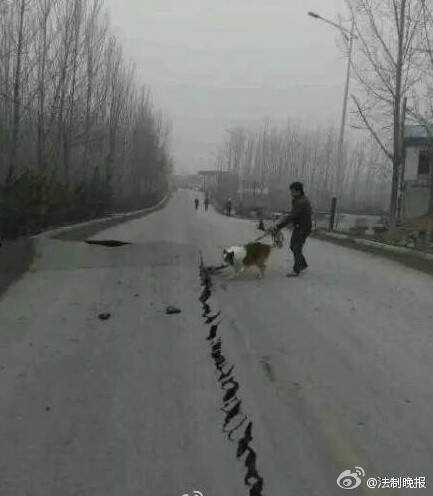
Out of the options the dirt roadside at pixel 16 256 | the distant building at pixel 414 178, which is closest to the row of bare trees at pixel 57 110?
the dirt roadside at pixel 16 256

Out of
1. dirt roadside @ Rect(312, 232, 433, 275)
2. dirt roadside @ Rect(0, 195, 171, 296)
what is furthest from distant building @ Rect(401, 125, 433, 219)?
dirt roadside @ Rect(0, 195, 171, 296)

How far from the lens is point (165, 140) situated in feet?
300

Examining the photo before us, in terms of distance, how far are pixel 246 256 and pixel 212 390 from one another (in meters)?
6.09

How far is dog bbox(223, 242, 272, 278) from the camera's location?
11008 millimetres

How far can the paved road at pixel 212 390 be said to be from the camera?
11.9 ft

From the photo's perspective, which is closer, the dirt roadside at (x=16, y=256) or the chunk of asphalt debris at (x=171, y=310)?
the chunk of asphalt debris at (x=171, y=310)

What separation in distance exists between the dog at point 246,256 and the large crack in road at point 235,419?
12.2 ft

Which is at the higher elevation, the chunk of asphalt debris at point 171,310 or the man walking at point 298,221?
the man walking at point 298,221

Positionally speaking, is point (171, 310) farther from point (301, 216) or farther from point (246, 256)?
point (301, 216)

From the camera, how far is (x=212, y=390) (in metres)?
5.04

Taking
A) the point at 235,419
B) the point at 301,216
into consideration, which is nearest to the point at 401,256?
the point at 301,216

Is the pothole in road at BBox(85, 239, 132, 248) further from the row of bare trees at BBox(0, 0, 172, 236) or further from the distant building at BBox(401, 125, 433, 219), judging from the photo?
the distant building at BBox(401, 125, 433, 219)

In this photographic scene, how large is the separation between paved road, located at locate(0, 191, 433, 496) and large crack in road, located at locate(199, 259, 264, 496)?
0.01 metres

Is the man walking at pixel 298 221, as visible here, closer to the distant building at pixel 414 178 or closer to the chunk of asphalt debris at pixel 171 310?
the chunk of asphalt debris at pixel 171 310
